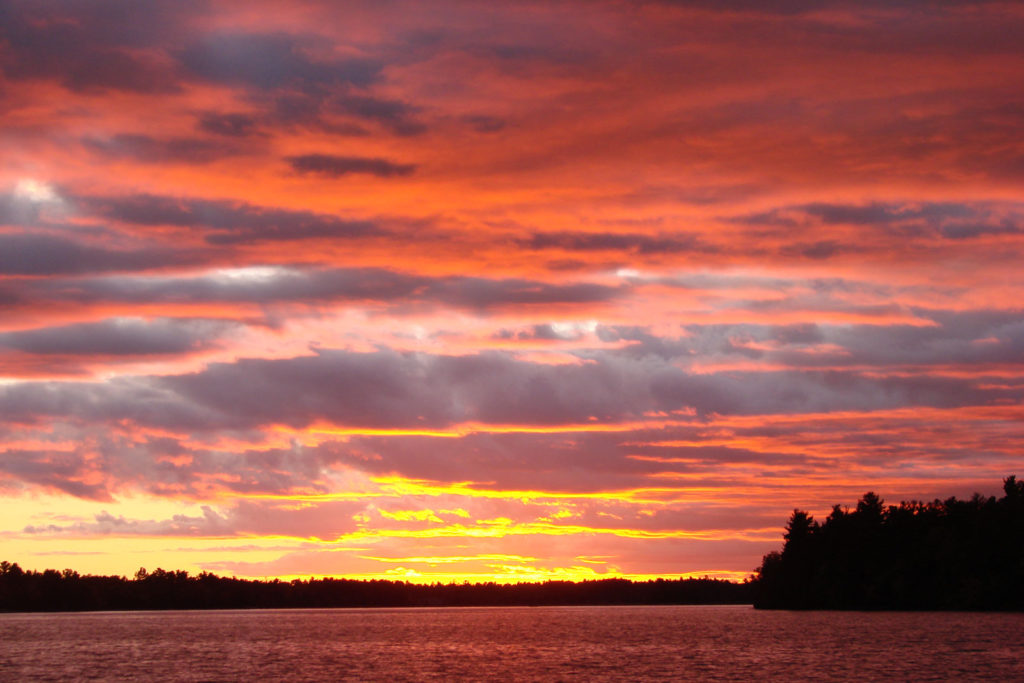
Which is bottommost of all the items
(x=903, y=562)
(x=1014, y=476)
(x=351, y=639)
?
(x=351, y=639)

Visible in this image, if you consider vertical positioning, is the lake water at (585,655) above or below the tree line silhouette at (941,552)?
below

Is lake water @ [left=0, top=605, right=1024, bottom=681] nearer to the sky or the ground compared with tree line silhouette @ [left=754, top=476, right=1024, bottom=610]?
nearer to the ground

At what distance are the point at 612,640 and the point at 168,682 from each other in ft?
263

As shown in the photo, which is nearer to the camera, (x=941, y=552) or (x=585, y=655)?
(x=585, y=655)

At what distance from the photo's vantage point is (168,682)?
9169 cm

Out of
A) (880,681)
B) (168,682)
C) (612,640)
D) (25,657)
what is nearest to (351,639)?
(612,640)

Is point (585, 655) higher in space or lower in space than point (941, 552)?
lower

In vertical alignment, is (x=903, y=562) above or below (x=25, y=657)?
above

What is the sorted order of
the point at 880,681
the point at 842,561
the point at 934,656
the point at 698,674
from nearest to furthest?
the point at 880,681 < the point at 698,674 < the point at 934,656 < the point at 842,561

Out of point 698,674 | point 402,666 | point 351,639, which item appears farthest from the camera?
point 351,639

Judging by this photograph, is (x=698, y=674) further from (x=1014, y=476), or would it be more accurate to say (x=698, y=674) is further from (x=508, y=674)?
(x=1014, y=476)

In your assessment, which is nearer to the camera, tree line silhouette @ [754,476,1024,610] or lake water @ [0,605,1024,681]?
lake water @ [0,605,1024,681]

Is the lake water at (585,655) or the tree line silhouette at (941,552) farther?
the tree line silhouette at (941,552)

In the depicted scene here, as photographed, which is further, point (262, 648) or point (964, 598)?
point (964, 598)
